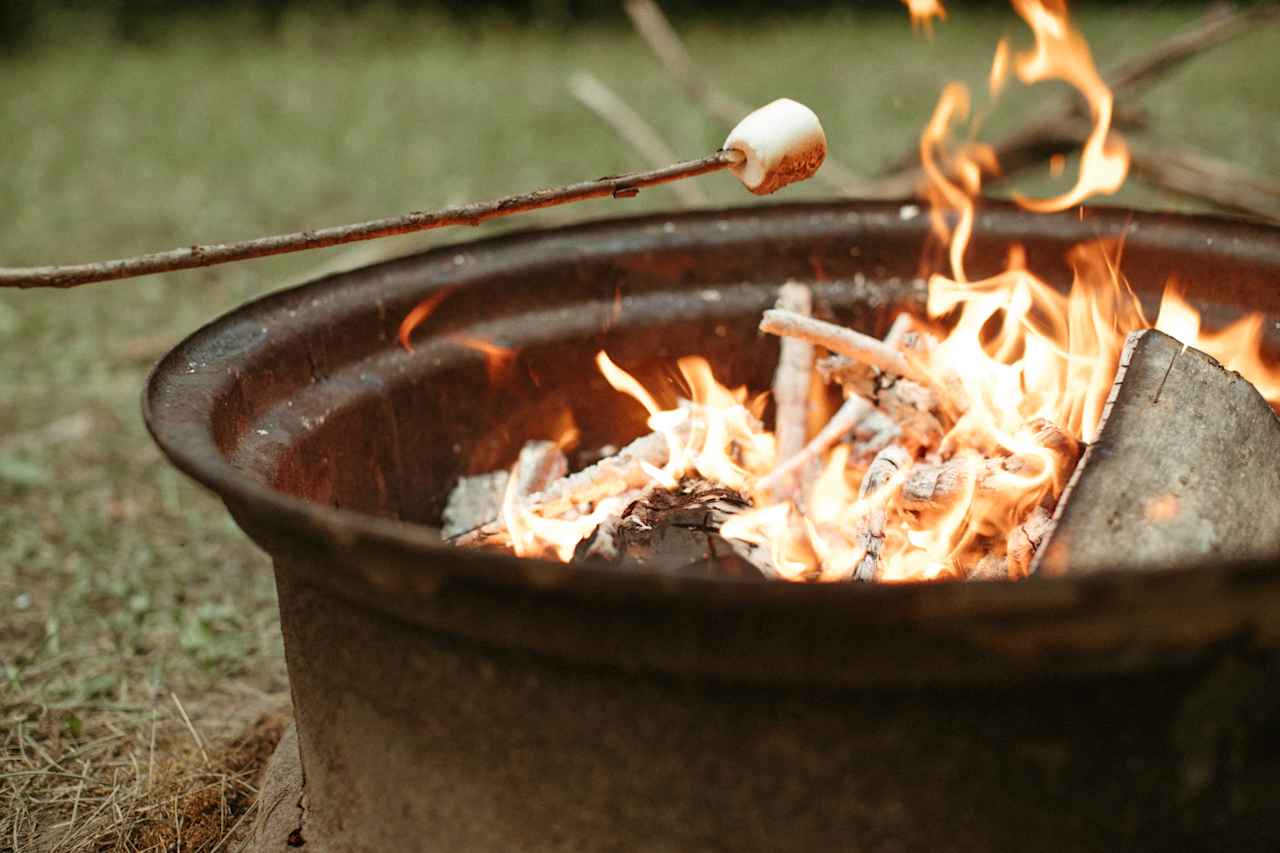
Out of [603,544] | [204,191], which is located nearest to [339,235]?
[603,544]

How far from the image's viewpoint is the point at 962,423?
77.6 inches

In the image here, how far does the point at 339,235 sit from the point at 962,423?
1.05 metres

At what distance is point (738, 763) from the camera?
1.22 m

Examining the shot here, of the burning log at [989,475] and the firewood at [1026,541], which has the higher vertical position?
the burning log at [989,475]

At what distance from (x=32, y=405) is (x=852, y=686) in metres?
3.88

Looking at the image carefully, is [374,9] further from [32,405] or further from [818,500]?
[818,500]

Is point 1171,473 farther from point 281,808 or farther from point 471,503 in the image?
point 281,808

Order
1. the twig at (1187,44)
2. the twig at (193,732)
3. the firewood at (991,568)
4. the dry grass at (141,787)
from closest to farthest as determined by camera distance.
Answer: the firewood at (991,568) → the dry grass at (141,787) → the twig at (193,732) → the twig at (1187,44)

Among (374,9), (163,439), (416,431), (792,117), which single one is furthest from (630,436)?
(374,9)

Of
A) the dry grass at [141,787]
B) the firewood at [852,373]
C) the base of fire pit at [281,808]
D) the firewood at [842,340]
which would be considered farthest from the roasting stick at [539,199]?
the dry grass at [141,787]

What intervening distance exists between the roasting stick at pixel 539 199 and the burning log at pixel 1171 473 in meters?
0.56

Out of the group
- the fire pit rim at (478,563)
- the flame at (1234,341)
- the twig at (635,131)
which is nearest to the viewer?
the fire pit rim at (478,563)

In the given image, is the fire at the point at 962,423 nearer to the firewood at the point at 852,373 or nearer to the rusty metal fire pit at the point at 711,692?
the firewood at the point at 852,373

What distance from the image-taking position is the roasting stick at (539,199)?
1472 mm
